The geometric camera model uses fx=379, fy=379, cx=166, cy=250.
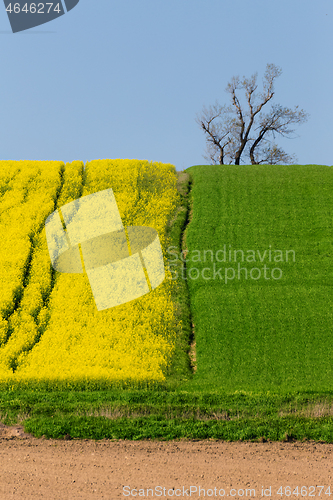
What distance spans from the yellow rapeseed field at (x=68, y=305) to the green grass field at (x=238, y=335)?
0.91 metres

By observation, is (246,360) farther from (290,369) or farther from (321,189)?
(321,189)

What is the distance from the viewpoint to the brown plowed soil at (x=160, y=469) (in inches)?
305

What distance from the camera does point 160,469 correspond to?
8469mm

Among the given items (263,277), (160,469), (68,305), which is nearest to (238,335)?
(263,277)

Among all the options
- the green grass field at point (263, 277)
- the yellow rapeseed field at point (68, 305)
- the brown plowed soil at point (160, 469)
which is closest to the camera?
the brown plowed soil at point (160, 469)

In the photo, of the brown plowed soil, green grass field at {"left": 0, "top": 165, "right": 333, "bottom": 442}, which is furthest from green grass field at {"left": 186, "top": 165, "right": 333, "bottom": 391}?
the brown plowed soil

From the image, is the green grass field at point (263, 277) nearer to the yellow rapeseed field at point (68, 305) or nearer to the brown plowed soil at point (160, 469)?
the yellow rapeseed field at point (68, 305)

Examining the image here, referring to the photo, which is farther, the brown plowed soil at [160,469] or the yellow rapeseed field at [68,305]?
the yellow rapeseed field at [68,305]

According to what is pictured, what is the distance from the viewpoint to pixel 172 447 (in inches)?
373

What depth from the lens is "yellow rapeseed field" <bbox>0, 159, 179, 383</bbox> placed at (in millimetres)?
16688

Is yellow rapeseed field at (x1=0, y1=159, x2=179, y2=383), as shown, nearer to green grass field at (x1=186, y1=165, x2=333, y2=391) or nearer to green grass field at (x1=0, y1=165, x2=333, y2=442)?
green grass field at (x1=0, y1=165, x2=333, y2=442)

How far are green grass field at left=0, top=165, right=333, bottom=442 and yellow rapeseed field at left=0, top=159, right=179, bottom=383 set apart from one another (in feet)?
2.98

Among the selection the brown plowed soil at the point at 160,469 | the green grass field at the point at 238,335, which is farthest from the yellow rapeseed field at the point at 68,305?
the brown plowed soil at the point at 160,469

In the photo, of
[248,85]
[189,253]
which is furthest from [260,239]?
[248,85]
